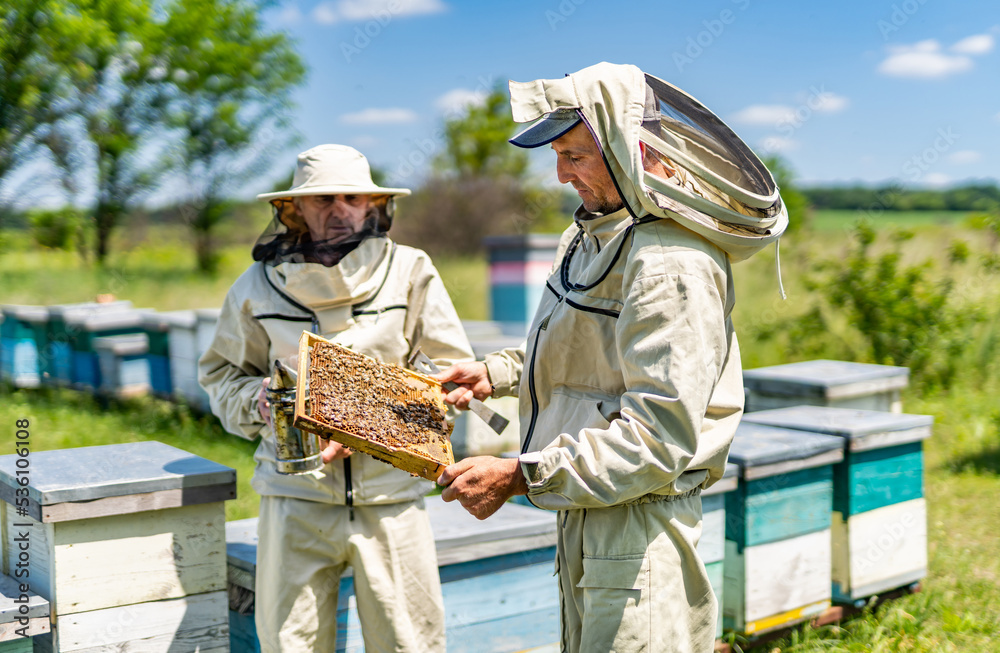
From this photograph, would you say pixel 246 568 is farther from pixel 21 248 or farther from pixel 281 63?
pixel 281 63

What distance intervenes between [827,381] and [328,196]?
292 cm

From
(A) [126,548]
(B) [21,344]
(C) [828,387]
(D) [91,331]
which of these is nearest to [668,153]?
(A) [126,548]

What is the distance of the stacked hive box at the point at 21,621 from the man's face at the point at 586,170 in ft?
5.46

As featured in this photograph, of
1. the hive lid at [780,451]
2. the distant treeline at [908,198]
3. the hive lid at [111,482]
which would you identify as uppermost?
the distant treeline at [908,198]

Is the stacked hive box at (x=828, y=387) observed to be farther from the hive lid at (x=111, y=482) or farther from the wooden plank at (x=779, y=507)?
the hive lid at (x=111, y=482)

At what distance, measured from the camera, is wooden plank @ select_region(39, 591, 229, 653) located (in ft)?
7.11

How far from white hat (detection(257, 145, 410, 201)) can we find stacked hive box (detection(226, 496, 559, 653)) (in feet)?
3.54

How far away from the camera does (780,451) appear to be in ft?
9.96

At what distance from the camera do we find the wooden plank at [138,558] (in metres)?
2.16

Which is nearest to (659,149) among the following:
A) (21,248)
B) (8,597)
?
(8,597)

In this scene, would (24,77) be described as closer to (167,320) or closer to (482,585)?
(167,320)

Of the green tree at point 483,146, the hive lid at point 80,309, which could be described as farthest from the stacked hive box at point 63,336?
the green tree at point 483,146

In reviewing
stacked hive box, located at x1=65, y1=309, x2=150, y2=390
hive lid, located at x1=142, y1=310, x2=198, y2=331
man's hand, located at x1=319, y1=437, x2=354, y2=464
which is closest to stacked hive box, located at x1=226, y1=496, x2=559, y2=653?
man's hand, located at x1=319, y1=437, x2=354, y2=464

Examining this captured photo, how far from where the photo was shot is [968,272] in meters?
9.76
